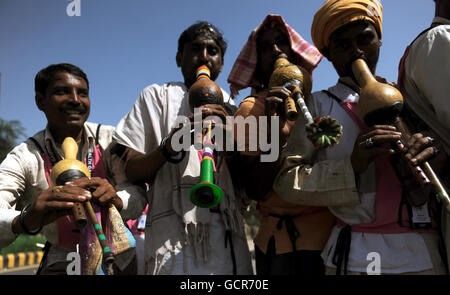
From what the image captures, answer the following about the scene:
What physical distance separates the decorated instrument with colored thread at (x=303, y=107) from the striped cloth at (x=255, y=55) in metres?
0.24

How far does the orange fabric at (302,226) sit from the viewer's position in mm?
2102

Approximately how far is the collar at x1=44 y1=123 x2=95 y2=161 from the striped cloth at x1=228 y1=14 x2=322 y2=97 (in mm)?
1085

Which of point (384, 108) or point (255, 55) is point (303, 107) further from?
point (255, 55)

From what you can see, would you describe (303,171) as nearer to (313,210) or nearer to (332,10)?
(313,210)

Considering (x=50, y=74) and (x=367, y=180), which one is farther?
(x=50, y=74)

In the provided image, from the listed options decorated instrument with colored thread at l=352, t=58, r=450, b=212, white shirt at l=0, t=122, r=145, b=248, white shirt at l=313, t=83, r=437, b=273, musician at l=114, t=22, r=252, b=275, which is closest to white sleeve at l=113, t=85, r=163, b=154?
musician at l=114, t=22, r=252, b=275

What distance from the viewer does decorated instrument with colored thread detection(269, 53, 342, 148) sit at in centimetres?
170

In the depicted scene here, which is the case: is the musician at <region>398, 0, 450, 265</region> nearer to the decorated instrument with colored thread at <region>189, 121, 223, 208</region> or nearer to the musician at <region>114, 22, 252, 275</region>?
the musician at <region>114, 22, 252, 275</region>

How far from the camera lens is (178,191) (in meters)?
2.21

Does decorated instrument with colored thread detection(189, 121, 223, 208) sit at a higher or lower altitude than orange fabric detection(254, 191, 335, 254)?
higher

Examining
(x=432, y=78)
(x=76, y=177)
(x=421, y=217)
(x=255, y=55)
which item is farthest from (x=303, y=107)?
(x=76, y=177)

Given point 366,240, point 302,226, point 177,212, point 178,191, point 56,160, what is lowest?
point 366,240

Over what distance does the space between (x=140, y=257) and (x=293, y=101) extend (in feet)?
5.03

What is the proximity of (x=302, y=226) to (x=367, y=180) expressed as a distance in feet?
1.45
